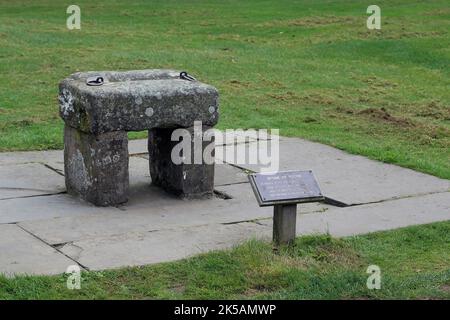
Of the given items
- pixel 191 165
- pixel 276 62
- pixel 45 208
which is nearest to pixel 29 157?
pixel 45 208

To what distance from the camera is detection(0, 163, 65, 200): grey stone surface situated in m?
9.20

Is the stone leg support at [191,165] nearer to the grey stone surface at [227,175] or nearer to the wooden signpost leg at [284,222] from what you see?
the grey stone surface at [227,175]

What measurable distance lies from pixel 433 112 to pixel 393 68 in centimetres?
393

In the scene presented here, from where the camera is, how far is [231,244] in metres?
7.71

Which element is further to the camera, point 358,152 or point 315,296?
Result: point 358,152

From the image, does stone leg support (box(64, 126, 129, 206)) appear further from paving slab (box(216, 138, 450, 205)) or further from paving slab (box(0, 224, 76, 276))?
paving slab (box(216, 138, 450, 205))

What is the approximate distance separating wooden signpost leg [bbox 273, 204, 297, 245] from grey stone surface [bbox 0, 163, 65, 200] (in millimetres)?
2640

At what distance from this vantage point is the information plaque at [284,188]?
7371mm

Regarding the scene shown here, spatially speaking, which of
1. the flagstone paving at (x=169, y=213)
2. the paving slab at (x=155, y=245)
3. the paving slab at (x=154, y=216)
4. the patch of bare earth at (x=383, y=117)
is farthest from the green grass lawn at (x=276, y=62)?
the paving slab at (x=155, y=245)

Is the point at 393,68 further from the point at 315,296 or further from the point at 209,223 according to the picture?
the point at 315,296

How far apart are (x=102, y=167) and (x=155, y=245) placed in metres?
1.39

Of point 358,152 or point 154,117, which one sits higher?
point 154,117

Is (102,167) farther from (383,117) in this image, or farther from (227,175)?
(383,117)

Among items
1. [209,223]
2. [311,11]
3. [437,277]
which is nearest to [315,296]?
[437,277]
